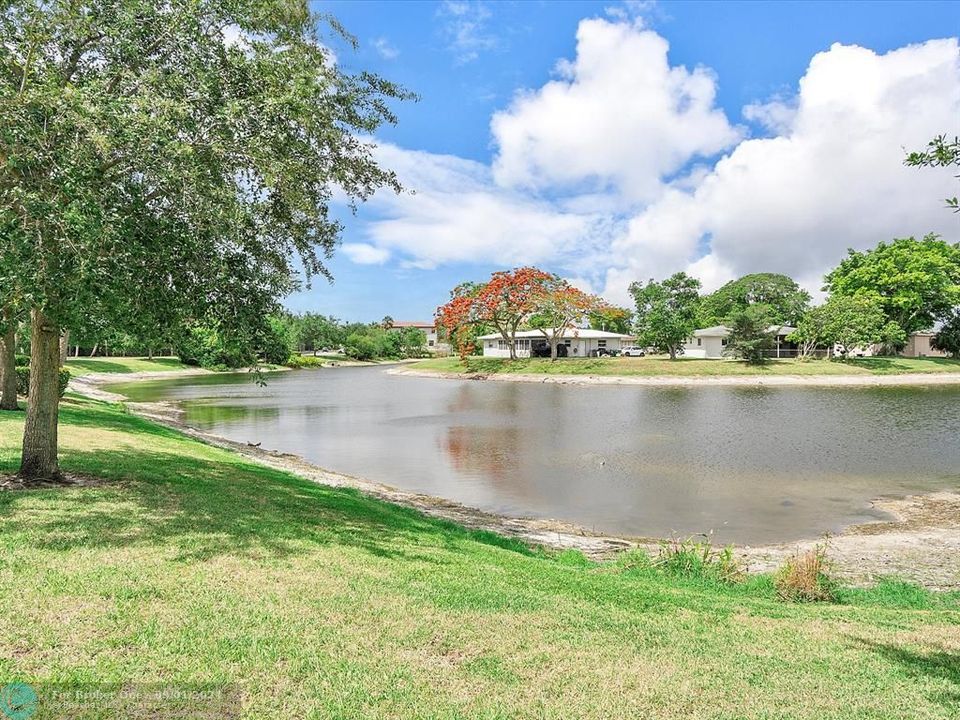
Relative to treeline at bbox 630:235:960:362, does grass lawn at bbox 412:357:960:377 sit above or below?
below

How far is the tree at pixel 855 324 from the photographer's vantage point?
192 ft

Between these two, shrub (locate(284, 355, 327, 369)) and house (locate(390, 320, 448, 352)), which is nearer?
shrub (locate(284, 355, 327, 369))

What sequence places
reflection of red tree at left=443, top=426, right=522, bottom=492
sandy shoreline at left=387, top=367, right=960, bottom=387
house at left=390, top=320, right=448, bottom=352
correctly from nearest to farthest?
reflection of red tree at left=443, top=426, right=522, bottom=492 < sandy shoreline at left=387, top=367, right=960, bottom=387 < house at left=390, top=320, right=448, bottom=352

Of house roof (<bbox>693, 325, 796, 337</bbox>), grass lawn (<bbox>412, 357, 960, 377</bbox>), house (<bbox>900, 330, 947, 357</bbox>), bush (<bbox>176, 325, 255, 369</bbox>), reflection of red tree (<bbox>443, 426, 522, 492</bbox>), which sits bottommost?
reflection of red tree (<bbox>443, 426, 522, 492</bbox>)

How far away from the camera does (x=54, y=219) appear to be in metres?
5.98

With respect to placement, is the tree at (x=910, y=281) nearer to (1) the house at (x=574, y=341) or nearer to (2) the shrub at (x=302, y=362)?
(1) the house at (x=574, y=341)

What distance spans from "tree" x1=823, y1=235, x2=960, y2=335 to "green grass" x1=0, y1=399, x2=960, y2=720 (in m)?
67.5

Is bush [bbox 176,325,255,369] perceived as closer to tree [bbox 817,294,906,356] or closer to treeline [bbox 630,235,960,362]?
treeline [bbox 630,235,960,362]

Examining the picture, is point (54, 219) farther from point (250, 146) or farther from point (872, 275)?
point (872, 275)

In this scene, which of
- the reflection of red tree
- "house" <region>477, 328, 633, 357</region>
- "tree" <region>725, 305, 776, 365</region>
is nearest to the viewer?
the reflection of red tree

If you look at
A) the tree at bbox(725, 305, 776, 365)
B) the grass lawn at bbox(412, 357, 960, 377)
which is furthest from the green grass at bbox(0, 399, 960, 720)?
the tree at bbox(725, 305, 776, 365)

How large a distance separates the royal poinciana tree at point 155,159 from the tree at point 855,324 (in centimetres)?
6172

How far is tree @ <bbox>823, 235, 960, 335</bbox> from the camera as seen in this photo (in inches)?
2413

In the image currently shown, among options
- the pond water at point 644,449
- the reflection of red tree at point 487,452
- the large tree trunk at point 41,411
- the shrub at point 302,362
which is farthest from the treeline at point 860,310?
the large tree trunk at point 41,411
